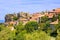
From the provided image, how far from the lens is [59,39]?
24.7m

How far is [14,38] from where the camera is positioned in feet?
122

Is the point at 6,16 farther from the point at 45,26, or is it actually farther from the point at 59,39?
the point at 59,39

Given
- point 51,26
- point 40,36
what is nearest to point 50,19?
point 51,26

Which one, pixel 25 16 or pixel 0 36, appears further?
pixel 25 16

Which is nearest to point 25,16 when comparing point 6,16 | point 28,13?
point 28,13

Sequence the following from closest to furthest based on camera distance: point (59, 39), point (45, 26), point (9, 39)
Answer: point (59, 39) → point (9, 39) → point (45, 26)

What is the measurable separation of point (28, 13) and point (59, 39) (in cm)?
6573

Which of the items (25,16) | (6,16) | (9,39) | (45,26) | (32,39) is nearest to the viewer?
(32,39)

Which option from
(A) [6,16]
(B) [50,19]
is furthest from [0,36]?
(A) [6,16]

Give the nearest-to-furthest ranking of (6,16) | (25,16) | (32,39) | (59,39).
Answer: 1. (59,39)
2. (32,39)
3. (25,16)
4. (6,16)

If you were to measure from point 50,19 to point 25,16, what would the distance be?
27.3 m

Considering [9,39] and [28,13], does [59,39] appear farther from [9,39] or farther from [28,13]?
[28,13]

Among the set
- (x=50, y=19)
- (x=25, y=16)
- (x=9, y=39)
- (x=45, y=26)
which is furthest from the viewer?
(x=25, y=16)

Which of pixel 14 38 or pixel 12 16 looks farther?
pixel 12 16
